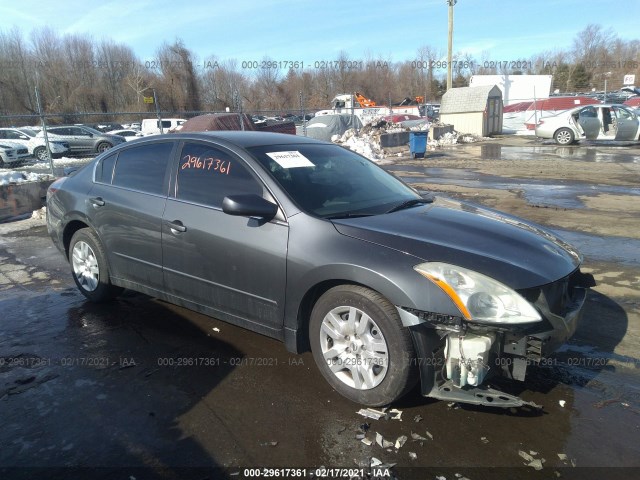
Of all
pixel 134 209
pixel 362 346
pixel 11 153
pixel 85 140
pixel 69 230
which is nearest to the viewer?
pixel 362 346

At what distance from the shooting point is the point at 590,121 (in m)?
21.1

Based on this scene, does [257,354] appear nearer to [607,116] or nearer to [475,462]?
[475,462]

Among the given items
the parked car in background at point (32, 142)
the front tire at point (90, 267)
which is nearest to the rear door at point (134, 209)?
the front tire at point (90, 267)

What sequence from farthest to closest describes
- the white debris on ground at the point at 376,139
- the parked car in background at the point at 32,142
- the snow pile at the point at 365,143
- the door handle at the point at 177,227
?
the parked car in background at the point at 32,142, the white debris on ground at the point at 376,139, the snow pile at the point at 365,143, the door handle at the point at 177,227

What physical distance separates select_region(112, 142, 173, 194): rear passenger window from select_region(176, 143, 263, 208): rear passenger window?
0.80 feet

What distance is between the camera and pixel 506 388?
324cm

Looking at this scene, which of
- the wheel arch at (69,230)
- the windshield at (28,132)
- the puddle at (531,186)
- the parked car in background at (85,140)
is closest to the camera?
the wheel arch at (69,230)

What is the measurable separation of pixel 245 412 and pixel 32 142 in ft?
75.1

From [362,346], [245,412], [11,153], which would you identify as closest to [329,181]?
[362,346]

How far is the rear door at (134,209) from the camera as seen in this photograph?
4.14m

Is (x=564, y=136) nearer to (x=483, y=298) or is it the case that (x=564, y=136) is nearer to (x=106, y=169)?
(x=106, y=169)

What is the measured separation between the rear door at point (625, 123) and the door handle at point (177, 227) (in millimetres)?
21968

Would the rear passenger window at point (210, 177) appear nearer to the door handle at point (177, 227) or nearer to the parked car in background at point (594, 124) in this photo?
the door handle at point (177, 227)

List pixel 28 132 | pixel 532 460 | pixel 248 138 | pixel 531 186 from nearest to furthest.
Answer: pixel 532 460 < pixel 248 138 < pixel 531 186 < pixel 28 132
